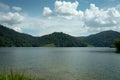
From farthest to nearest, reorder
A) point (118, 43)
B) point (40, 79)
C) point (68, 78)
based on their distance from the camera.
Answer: point (118, 43) → point (68, 78) → point (40, 79)

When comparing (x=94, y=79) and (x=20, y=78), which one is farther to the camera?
(x=94, y=79)

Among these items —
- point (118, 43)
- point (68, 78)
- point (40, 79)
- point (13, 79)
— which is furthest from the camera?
point (118, 43)

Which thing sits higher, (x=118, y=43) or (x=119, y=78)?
(x=118, y=43)

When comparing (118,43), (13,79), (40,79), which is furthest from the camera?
(118,43)

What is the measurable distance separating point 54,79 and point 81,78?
17.4 feet

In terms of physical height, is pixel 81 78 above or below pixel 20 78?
below

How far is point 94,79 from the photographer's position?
35031 mm

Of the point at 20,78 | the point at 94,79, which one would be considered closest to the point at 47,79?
the point at 94,79

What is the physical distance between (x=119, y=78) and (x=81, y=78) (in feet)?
23.8

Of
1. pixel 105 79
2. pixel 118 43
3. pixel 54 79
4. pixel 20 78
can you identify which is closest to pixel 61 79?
pixel 54 79

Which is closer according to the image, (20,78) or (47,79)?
(20,78)

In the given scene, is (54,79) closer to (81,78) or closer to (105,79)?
(81,78)

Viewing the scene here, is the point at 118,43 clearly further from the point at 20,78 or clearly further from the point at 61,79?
the point at 20,78

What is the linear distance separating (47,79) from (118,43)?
430 ft
